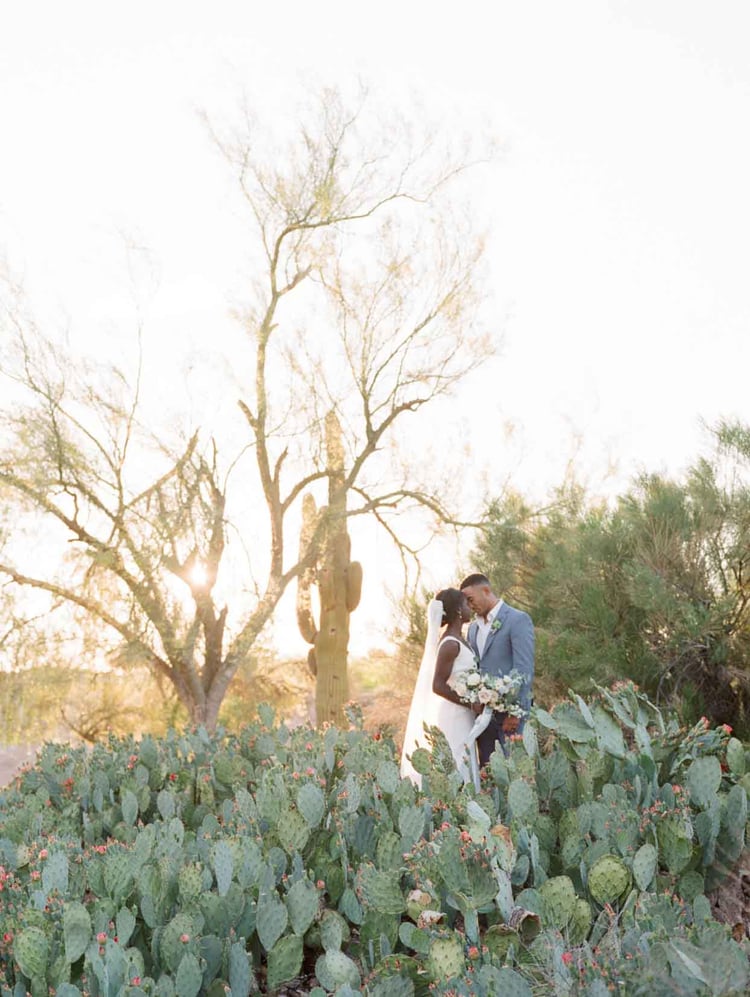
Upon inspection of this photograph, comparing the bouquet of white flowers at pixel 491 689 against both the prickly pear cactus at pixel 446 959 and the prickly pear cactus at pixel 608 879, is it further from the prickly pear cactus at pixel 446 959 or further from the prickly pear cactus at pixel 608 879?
the prickly pear cactus at pixel 446 959

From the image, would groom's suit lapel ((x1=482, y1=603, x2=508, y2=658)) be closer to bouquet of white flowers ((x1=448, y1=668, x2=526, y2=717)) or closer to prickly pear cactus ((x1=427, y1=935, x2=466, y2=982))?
bouquet of white flowers ((x1=448, y1=668, x2=526, y2=717))

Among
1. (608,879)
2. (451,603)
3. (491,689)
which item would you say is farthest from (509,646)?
(608,879)

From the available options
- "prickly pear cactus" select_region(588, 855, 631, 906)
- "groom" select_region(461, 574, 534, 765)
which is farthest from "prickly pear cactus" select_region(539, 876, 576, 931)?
"groom" select_region(461, 574, 534, 765)

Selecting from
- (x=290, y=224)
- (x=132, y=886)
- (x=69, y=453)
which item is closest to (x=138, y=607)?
(x=69, y=453)

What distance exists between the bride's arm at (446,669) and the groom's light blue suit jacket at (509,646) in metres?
0.31

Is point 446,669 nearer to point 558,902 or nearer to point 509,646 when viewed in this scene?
point 509,646

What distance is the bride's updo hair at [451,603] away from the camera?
285 inches

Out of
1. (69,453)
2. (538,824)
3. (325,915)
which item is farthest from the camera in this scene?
(69,453)

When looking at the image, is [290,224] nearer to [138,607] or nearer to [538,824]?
[138,607]

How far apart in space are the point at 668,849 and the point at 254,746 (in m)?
3.31

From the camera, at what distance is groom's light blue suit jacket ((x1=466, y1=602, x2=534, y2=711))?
283 inches

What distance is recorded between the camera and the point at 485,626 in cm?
748

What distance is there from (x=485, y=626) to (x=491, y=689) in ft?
3.24

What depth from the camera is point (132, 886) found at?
3781 millimetres
